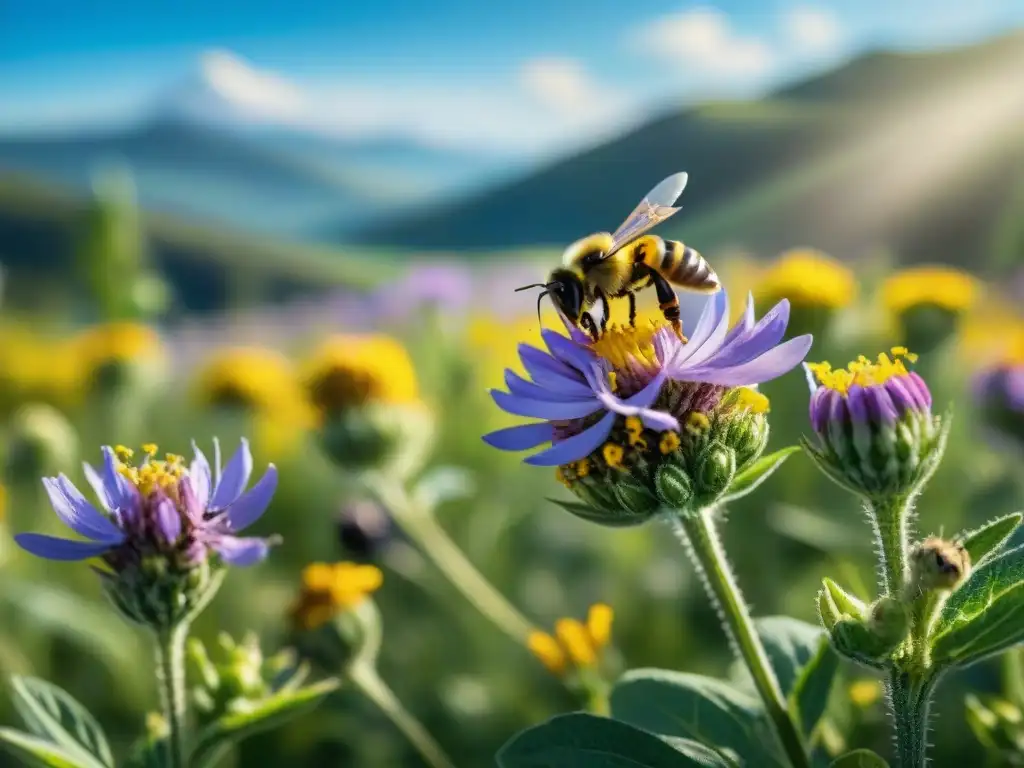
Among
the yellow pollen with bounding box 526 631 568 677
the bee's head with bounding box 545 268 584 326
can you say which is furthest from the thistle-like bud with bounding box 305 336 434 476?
the bee's head with bounding box 545 268 584 326

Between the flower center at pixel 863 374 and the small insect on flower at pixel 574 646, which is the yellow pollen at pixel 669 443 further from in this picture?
the small insect on flower at pixel 574 646

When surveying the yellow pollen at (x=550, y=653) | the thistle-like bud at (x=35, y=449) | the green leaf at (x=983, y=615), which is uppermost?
the thistle-like bud at (x=35, y=449)

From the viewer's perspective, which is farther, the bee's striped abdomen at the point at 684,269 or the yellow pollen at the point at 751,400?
the bee's striped abdomen at the point at 684,269

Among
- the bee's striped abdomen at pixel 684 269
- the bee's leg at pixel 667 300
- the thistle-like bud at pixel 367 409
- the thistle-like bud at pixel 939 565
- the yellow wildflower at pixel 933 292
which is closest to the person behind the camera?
the thistle-like bud at pixel 939 565

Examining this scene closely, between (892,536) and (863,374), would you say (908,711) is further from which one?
(863,374)

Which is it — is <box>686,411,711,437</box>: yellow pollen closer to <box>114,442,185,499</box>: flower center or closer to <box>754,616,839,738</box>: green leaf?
<box>754,616,839,738</box>: green leaf

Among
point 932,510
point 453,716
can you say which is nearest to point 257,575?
point 453,716

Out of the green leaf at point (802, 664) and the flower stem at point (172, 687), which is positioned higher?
the flower stem at point (172, 687)

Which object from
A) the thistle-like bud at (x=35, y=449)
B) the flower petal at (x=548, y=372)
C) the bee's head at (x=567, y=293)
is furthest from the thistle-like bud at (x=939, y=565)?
the thistle-like bud at (x=35, y=449)

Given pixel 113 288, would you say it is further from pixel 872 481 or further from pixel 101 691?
pixel 872 481
